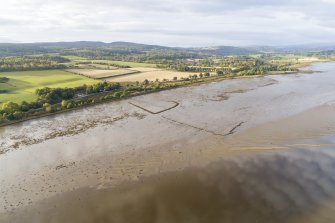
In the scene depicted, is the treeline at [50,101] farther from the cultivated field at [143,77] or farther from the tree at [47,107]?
the cultivated field at [143,77]

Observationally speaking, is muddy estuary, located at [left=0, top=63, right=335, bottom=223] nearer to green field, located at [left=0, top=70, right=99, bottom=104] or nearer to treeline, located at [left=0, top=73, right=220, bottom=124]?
treeline, located at [left=0, top=73, right=220, bottom=124]

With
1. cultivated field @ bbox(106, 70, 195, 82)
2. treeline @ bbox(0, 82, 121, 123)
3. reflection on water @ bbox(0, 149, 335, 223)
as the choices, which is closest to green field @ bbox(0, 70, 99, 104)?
treeline @ bbox(0, 82, 121, 123)

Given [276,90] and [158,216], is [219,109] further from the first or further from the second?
[158,216]

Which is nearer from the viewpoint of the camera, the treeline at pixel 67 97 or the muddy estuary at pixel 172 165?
the muddy estuary at pixel 172 165

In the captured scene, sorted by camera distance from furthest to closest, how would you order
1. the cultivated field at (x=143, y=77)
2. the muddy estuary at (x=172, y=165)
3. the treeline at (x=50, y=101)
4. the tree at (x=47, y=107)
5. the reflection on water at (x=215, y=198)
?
the cultivated field at (x=143, y=77) < the tree at (x=47, y=107) < the treeline at (x=50, y=101) < the muddy estuary at (x=172, y=165) < the reflection on water at (x=215, y=198)

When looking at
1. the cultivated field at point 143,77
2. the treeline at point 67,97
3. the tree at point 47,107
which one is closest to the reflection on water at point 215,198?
the treeline at point 67,97

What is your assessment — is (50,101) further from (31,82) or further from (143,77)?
(143,77)
